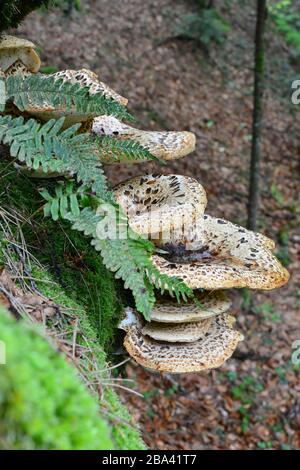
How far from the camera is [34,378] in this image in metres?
1.35

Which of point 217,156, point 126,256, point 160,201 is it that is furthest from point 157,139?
point 217,156

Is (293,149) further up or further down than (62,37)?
further down

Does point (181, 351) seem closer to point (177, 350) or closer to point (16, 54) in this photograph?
point (177, 350)

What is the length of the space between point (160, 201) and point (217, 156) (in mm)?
7625

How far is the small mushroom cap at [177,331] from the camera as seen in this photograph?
3.52 m

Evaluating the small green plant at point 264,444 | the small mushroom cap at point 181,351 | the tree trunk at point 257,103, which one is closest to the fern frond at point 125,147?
the small mushroom cap at point 181,351

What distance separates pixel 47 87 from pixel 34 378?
2.26 m

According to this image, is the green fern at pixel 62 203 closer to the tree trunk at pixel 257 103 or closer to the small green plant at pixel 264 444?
the small green plant at pixel 264 444

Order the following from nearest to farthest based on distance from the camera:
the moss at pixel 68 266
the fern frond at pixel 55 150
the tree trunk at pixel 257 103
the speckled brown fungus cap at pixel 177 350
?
the fern frond at pixel 55 150
the moss at pixel 68 266
the speckled brown fungus cap at pixel 177 350
the tree trunk at pixel 257 103

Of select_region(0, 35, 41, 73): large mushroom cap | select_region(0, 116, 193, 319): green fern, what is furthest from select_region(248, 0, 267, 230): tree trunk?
select_region(0, 116, 193, 319): green fern

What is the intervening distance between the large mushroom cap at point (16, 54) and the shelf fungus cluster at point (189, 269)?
44.6 inches
